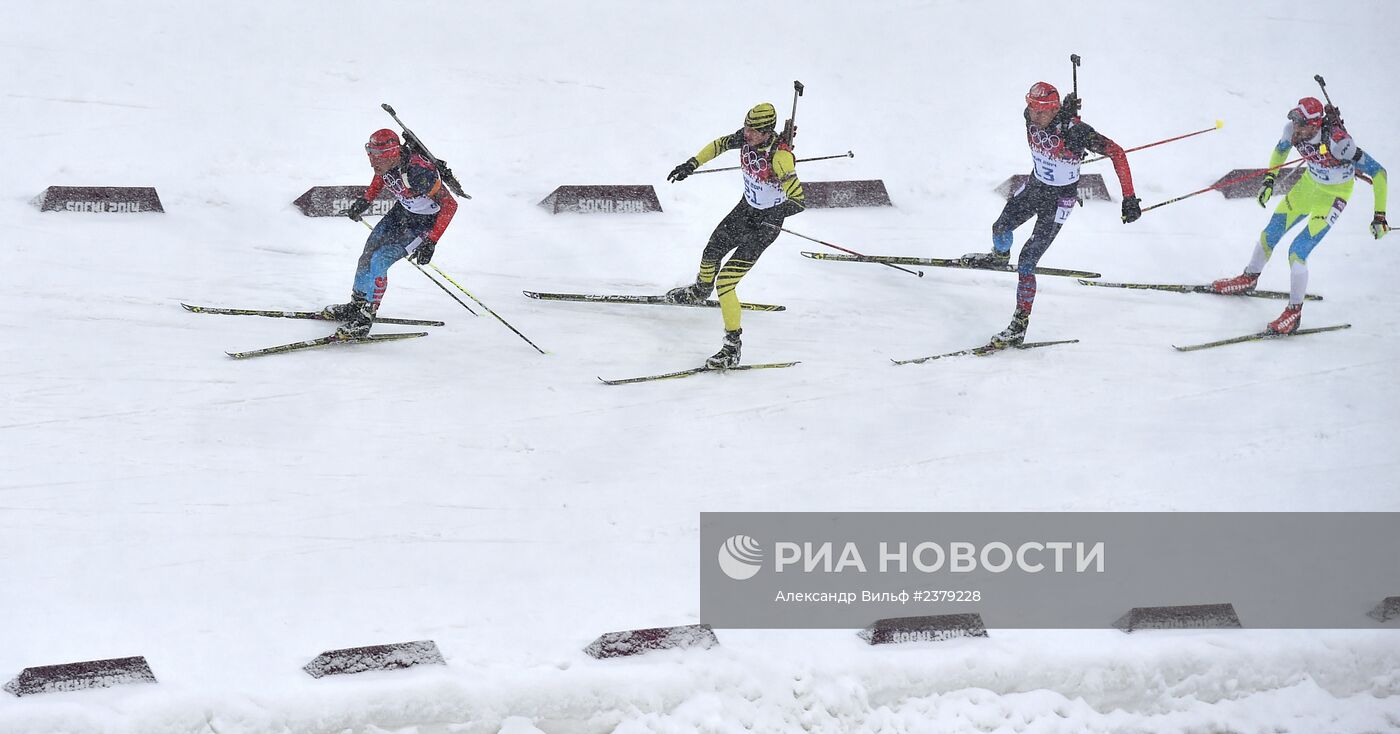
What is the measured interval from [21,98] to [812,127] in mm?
6818

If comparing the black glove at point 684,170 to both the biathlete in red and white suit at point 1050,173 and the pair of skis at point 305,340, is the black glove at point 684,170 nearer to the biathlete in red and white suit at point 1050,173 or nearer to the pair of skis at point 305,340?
the pair of skis at point 305,340

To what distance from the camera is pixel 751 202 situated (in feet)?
29.5

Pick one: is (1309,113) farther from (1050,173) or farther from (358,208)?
(358,208)

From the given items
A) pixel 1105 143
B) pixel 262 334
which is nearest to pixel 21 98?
pixel 262 334

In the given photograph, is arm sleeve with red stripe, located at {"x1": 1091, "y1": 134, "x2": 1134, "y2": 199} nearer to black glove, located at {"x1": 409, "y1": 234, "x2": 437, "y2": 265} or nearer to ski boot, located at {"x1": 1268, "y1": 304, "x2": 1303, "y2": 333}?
ski boot, located at {"x1": 1268, "y1": 304, "x2": 1303, "y2": 333}

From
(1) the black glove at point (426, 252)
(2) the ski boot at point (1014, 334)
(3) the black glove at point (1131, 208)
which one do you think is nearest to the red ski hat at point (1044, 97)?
(3) the black glove at point (1131, 208)

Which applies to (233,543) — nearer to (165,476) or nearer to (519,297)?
(165,476)

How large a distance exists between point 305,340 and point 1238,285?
694 cm

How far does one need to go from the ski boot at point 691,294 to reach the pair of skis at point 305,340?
1613 millimetres

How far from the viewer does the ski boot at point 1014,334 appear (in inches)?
369

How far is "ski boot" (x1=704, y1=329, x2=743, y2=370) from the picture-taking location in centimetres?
884

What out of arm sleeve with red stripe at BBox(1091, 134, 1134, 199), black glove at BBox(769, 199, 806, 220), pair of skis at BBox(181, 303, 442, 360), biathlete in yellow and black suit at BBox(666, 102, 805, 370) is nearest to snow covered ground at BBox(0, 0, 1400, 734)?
pair of skis at BBox(181, 303, 442, 360)

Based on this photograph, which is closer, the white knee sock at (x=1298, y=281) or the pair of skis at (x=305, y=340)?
the pair of skis at (x=305, y=340)

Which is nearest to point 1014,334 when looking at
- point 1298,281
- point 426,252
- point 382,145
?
point 1298,281
